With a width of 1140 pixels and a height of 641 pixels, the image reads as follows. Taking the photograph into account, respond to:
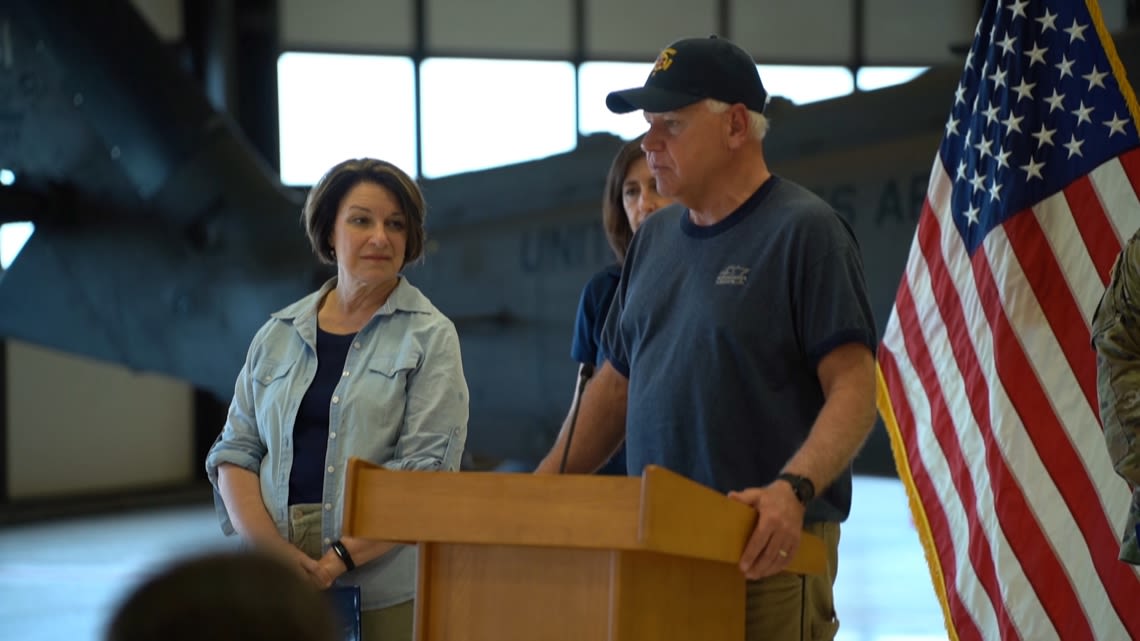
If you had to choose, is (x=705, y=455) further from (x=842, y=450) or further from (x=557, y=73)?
(x=557, y=73)

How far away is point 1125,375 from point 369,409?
131cm

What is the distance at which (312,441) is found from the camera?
7.82 ft

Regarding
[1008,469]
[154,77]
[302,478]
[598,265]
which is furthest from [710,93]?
[154,77]

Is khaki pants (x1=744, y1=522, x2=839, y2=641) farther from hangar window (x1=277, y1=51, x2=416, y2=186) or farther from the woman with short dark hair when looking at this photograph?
hangar window (x1=277, y1=51, x2=416, y2=186)

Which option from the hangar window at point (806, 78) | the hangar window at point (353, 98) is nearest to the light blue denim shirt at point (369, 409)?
the hangar window at point (353, 98)

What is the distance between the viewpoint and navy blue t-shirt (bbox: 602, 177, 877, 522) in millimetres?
2033

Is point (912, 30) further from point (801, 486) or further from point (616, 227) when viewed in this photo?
point (801, 486)

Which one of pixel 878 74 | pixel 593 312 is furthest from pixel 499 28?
pixel 593 312

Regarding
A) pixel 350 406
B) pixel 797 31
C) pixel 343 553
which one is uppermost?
pixel 797 31

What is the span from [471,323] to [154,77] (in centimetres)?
286

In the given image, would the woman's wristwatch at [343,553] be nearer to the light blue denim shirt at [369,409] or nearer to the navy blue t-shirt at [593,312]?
the light blue denim shirt at [369,409]

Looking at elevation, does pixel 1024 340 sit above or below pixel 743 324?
below

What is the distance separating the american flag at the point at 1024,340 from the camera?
10.5ft

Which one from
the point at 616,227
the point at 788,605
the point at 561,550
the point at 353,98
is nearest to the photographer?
the point at 561,550
